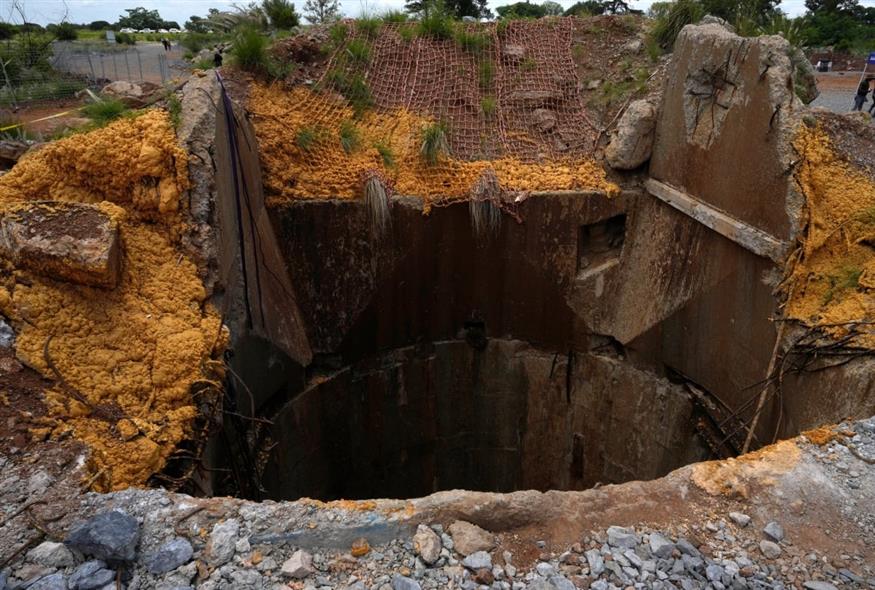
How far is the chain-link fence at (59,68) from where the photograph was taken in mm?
9703

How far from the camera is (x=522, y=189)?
6508mm

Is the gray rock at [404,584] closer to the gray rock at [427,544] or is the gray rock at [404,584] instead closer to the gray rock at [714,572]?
the gray rock at [427,544]

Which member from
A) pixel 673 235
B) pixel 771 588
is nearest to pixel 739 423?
pixel 673 235

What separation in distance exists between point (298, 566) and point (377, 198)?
4172 mm

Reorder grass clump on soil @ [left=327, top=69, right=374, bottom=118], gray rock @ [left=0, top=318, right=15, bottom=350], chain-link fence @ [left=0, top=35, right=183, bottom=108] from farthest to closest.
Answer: chain-link fence @ [left=0, top=35, right=183, bottom=108] < grass clump on soil @ [left=327, top=69, right=374, bottom=118] < gray rock @ [left=0, top=318, right=15, bottom=350]

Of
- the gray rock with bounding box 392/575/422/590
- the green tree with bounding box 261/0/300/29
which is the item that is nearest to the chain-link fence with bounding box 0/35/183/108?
the green tree with bounding box 261/0/300/29

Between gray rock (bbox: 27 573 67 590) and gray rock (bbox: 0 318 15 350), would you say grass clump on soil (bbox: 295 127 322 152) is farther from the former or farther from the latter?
gray rock (bbox: 27 573 67 590)

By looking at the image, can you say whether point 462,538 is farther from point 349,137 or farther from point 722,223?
point 349,137

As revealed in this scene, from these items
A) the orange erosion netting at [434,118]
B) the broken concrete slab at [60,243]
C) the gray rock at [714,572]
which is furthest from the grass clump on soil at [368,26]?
the gray rock at [714,572]

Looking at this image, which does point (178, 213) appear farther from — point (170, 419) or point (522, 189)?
point (522, 189)

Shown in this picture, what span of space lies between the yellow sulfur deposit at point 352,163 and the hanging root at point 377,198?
97 mm

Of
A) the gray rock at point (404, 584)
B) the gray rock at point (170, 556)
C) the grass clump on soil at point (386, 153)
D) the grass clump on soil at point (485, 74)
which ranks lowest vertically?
the gray rock at point (404, 584)

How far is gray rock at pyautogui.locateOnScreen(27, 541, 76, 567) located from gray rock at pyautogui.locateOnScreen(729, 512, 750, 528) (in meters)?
2.82

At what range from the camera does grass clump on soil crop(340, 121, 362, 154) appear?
667 centimetres
